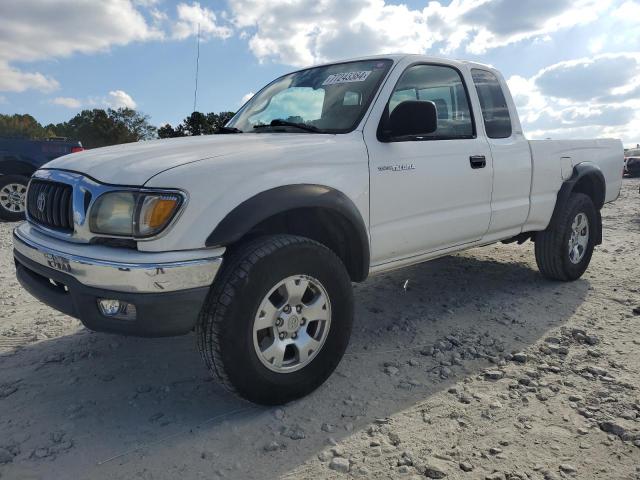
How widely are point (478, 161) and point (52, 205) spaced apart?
9.01 ft

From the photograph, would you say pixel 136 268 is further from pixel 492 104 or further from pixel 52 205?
pixel 492 104

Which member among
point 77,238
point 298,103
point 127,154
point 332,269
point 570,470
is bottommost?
point 570,470

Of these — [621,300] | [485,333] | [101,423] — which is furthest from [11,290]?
[621,300]

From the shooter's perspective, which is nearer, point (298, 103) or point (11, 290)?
point (298, 103)

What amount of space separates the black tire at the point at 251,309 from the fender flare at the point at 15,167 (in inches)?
317

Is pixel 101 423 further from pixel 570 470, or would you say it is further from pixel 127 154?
pixel 570 470

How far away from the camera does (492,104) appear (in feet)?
13.6

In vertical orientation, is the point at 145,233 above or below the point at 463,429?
above

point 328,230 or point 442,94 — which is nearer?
point 328,230

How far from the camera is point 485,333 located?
3658 millimetres

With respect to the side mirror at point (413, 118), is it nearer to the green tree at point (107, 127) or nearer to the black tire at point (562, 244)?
the black tire at point (562, 244)

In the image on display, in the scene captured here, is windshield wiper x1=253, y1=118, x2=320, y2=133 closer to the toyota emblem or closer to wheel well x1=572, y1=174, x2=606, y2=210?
the toyota emblem

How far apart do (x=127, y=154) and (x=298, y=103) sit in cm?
134

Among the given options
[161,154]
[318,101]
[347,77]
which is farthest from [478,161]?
[161,154]
